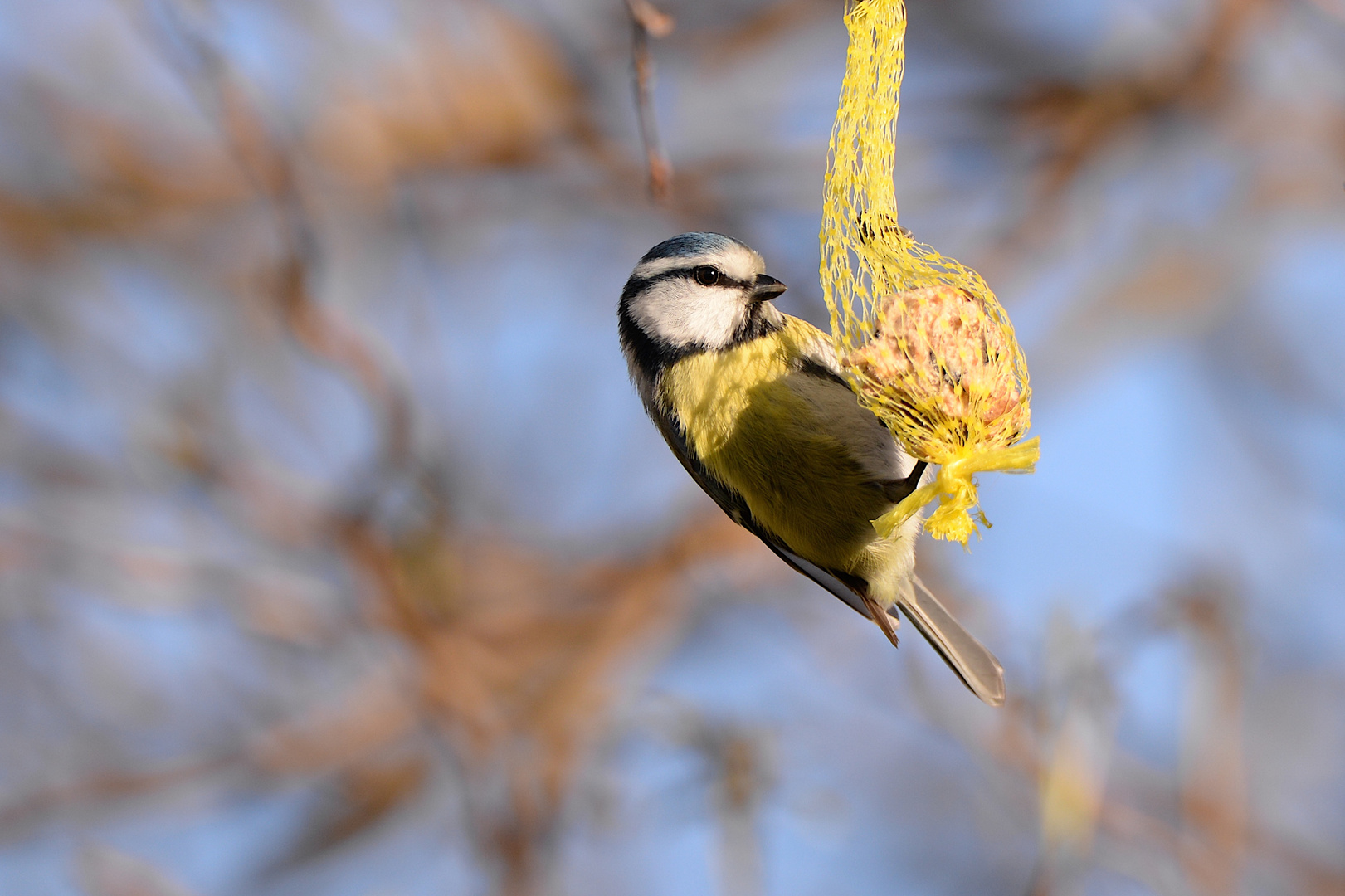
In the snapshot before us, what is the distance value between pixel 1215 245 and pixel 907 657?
3774 millimetres

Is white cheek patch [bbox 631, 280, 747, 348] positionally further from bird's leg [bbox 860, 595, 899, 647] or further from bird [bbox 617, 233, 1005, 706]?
bird's leg [bbox 860, 595, 899, 647]

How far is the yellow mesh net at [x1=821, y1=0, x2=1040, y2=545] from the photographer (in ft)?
5.84

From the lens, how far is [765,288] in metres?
2.21

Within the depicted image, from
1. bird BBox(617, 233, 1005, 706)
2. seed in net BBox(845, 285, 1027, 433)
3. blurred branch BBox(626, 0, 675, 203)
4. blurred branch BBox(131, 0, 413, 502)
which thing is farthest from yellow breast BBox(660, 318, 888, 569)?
blurred branch BBox(131, 0, 413, 502)

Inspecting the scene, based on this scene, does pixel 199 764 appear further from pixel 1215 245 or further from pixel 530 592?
pixel 1215 245

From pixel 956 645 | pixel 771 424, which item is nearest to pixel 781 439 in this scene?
pixel 771 424

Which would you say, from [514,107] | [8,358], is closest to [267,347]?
[8,358]

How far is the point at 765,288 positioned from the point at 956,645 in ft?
2.99

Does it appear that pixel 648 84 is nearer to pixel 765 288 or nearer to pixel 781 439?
pixel 765 288

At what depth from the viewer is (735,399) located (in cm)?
222

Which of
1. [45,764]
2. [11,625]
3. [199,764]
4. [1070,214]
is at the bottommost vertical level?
[199,764]

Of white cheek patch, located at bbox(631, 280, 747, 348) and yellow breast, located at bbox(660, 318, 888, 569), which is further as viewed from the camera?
white cheek patch, located at bbox(631, 280, 747, 348)

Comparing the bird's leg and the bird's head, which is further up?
the bird's head

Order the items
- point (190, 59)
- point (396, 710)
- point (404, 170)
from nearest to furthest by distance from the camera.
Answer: point (190, 59)
point (396, 710)
point (404, 170)
